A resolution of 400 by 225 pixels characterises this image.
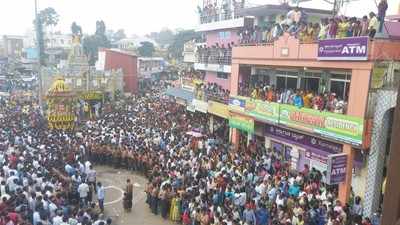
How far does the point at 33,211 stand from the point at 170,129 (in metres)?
12.8

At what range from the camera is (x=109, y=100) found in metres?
37.2

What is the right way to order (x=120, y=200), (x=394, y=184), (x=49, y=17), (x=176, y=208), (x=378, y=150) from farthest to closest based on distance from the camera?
(x=49, y=17) → (x=120, y=200) → (x=176, y=208) → (x=378, y=150) → (x=394, y=184)

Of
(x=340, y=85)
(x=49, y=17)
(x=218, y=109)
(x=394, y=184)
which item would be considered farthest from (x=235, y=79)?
(x=49, y=17)

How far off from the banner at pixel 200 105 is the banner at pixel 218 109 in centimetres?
53

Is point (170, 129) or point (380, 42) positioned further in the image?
point (170, 129)

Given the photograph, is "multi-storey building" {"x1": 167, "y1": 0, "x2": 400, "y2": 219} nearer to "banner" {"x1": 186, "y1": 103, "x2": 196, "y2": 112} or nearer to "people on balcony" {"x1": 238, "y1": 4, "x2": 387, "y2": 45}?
"people on balcony" {"x1": 238, "y1": 4, "x2": 387, "y2": 45}

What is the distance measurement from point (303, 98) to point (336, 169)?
340cm

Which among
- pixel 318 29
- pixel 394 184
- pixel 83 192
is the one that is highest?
pixel 318 29

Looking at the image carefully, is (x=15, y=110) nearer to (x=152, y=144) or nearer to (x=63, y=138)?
(x=63, y=138)

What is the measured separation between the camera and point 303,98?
14664 mm

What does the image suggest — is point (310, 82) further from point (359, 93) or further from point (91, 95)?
point (91, 95)

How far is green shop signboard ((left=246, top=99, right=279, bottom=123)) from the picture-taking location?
15938 mm

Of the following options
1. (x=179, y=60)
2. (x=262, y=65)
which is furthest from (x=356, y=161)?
(x=179, y=60)

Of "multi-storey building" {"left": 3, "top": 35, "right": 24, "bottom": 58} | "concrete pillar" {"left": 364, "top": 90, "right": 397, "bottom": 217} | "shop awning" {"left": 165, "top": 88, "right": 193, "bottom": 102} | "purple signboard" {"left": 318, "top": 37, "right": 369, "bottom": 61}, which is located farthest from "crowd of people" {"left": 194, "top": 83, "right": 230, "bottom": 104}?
"multi-storey building" {"left": 3, "top": 35, "right": 24, "bottom": 58}
